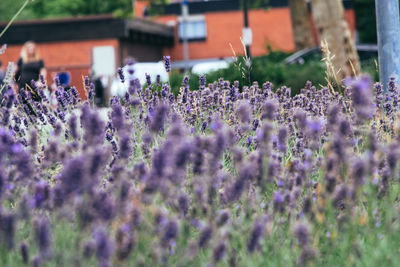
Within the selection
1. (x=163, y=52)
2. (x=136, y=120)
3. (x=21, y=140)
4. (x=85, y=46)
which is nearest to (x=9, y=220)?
(x=21, y=140)

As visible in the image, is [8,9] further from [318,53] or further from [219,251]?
[219,251]

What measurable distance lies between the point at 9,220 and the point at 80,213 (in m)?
0.25

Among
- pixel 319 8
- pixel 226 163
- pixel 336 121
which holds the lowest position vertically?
pixel 226 163

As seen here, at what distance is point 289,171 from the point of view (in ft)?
12.0

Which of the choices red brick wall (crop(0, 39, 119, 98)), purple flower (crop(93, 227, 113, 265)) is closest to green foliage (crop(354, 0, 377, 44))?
red brick wall (crop(0, 39, 119, 98))

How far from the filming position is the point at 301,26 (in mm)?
22391

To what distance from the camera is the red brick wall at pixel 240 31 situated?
128 feet

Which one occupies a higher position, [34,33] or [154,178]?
[34,33]

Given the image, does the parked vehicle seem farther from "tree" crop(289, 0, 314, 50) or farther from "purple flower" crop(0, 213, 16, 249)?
"purple flower" crop(0, 213, 16, 249)

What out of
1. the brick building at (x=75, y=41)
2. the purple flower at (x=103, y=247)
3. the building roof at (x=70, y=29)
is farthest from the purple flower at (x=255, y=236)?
the building roof at (x=70, y=29)

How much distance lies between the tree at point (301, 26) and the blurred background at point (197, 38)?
0.10ft

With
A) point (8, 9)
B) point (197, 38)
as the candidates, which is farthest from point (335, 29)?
point (8, 9)

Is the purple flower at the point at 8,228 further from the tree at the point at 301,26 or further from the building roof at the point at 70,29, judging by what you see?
the building roof at the point at 70,29

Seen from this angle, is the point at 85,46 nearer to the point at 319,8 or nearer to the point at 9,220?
the point at 319,8
